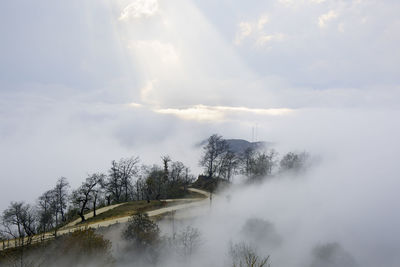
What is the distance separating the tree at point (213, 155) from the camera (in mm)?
76438

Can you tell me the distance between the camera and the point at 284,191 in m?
74.1

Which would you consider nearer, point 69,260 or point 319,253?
point 69,260

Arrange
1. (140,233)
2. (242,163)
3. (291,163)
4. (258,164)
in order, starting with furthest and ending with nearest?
1. (242,163)
2. (291,163)
3. (258,164)
4. (140,233)

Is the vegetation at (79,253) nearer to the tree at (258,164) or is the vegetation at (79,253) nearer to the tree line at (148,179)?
the tree line at (148,179)

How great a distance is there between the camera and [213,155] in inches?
3009

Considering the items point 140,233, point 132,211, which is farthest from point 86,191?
point 140,233

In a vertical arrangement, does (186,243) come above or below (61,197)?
below

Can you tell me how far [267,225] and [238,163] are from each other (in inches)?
1285

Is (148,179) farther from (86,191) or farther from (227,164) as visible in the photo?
(227,164)

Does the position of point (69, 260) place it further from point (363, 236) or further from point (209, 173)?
point (363, 236)

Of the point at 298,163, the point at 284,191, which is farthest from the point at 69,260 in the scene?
the point at 298,163

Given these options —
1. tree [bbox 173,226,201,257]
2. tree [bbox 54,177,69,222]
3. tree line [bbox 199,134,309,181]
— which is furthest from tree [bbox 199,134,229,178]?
tree [bbox 54,177,69,222]

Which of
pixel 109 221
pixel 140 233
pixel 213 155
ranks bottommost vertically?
pixel 109 221

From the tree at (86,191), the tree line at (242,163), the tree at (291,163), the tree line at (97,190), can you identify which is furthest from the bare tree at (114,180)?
the tree at (291,163)
